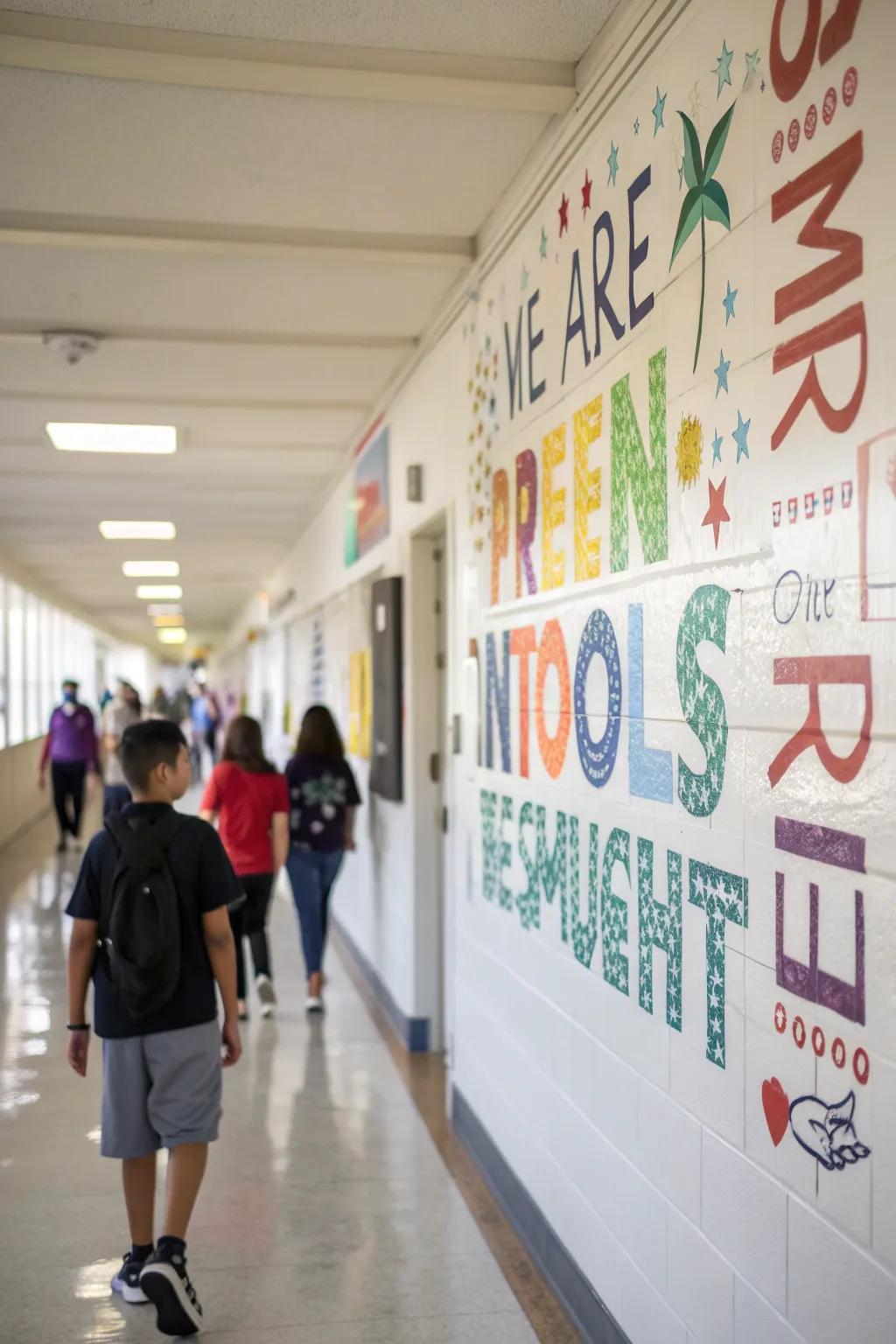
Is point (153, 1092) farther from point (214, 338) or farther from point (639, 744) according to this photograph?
point (214, 338)

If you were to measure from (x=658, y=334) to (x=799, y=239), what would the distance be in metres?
0.58

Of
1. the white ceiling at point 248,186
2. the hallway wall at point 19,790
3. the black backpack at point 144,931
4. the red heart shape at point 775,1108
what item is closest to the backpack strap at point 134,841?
the black backpack at point 144,931

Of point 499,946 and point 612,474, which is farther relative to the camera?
point 499,946

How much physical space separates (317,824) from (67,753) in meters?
6.38

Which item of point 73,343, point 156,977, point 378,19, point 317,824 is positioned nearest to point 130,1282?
point 156,977

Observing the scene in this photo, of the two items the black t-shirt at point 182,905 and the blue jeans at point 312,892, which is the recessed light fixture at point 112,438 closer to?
the blue jeans at point 312,892

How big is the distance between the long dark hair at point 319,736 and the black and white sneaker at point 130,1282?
2990 millimetres

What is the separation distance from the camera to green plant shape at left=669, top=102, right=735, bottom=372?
2.05 m

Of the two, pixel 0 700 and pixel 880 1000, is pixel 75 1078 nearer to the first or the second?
pixel 880 1000

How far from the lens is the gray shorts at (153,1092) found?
9.21 ft

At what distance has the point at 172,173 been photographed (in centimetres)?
329

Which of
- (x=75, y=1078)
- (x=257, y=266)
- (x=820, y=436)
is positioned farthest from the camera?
(x=75, y=1078)

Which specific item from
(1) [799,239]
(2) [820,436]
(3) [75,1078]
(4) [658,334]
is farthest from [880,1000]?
(3) [75,1078]

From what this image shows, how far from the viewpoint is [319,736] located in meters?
5.74
